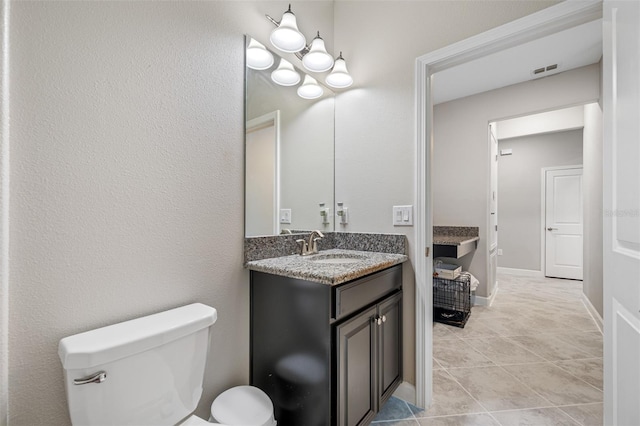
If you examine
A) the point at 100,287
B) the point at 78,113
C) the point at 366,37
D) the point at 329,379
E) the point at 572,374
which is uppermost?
the point at 366,37

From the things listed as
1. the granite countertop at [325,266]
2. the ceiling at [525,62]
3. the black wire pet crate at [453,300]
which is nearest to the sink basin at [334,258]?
the granite countertop at [325,266]

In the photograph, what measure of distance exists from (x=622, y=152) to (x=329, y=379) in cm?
134

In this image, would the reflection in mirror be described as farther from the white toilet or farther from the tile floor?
the tile floor

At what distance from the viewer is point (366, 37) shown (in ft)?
6.18

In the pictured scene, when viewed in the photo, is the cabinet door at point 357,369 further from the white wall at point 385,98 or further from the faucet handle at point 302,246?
the faucet handle at point 302,246

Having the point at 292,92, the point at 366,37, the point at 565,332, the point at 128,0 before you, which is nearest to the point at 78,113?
the point at 128,0

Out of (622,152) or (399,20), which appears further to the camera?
(399,20)

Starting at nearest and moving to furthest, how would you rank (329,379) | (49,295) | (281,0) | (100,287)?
(49,295) < (100,287) < (329,379) < (281,0)

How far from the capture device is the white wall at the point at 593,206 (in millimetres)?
2746

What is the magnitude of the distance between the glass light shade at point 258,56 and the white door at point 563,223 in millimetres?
5292

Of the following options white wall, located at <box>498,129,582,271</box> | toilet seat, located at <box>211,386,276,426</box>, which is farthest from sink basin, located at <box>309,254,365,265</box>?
white wall, located at <box>498,129,582,271</box>

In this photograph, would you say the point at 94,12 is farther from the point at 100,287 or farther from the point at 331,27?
the point at 331,27

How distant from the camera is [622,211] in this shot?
36.8 inches

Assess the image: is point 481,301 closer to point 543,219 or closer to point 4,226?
point 543,219
